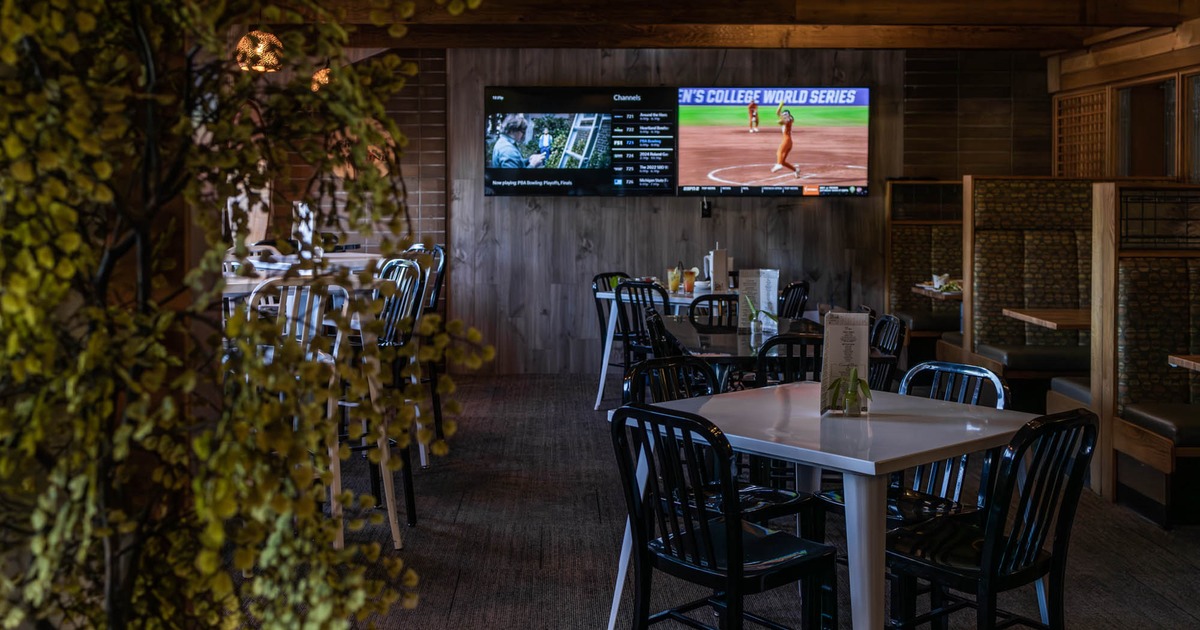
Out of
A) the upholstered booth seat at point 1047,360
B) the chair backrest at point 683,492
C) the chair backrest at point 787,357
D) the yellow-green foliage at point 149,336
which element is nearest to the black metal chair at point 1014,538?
the chair backrest at point 683,492

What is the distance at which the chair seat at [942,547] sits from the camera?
261 centimetres

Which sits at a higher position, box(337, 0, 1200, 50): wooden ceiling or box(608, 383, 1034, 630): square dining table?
box(337, 0, 1200, 50): wooden ceiling

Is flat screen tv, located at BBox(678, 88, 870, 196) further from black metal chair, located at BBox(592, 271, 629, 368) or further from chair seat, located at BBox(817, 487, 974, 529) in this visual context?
chair seat, located at BBox(817, 487, 974, 529)

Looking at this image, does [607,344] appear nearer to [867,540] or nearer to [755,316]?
[755,316]

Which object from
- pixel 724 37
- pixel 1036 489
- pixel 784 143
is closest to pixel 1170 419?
pixel 1036 489

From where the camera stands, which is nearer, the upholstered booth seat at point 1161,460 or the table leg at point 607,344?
the upholstered booth seat at point 1161,460

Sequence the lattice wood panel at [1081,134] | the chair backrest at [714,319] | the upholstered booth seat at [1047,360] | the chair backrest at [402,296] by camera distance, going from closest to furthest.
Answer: the chair backrest at [402,296], the chair backrest at [714,319], the upholstered booth seat at [1047,360], the lattice wood panel at [1081,134]

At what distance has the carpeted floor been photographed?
350cm

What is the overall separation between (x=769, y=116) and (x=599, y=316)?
265cm

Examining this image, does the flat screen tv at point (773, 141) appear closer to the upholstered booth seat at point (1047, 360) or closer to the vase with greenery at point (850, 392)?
the upholstered booth seat at point (1047, 360)

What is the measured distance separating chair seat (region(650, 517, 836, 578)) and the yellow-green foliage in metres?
1.56

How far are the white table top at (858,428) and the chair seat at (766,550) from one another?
24 centimetres

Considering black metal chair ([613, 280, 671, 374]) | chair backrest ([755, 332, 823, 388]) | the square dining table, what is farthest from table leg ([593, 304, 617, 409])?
the square dining table

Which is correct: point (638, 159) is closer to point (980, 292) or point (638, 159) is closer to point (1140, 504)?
point (980, 292)
